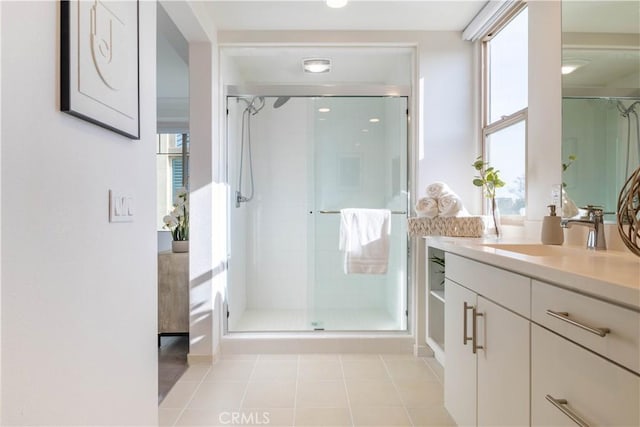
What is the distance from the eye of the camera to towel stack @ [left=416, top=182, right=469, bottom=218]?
2206 mm

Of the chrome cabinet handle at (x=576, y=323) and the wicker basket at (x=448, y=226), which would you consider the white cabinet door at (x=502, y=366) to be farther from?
the wicker basket at (x=448, y=226)

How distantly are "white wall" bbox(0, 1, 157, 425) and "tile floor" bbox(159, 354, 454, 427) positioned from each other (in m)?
0.68

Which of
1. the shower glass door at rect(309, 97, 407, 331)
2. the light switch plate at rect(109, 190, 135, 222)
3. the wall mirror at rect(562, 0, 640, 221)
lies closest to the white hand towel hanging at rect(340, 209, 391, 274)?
the shower glass door at rect(309, 97, 407, 331)

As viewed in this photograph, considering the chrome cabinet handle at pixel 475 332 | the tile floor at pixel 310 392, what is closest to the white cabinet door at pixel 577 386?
the chrome cabinet handle at pixel 475 332

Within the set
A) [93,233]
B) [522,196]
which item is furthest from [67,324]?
[522,196]

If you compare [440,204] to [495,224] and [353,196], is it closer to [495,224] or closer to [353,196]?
[495,224]

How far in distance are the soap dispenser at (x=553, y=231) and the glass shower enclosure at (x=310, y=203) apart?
128 cm

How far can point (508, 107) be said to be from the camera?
2.38m

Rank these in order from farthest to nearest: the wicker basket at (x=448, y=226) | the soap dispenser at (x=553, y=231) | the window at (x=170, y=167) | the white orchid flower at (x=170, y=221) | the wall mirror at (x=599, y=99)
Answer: the window at (x=170, y=167) → the white orchid flower at (x=170, y=221) → the wicker basket at (x=448, y=226) → the soap dispenser at (x=553, y=231) → the wall mirror at (x=599, y=99)

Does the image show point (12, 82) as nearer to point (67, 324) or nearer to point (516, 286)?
point (67, 324)

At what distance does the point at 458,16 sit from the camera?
2.51 m

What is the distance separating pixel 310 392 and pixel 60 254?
65.1 inches

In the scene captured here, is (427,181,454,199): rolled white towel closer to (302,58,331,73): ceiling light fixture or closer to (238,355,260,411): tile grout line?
(302,58,331,73): ceiling light fixture

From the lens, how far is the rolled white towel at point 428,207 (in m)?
2.28
